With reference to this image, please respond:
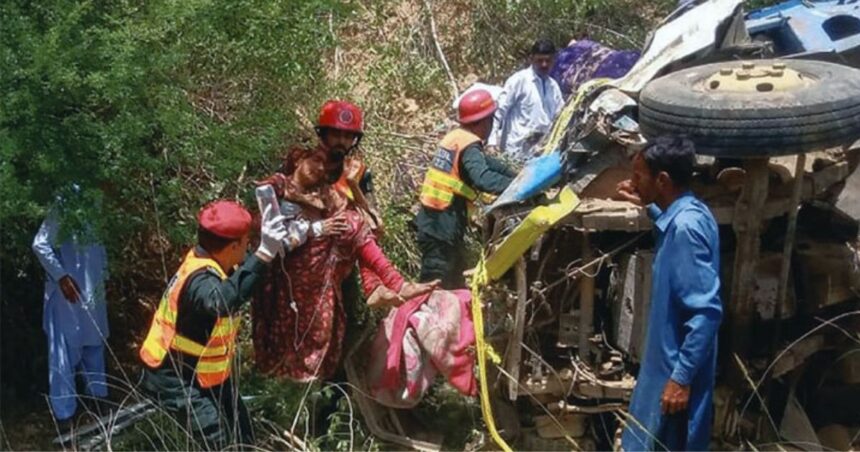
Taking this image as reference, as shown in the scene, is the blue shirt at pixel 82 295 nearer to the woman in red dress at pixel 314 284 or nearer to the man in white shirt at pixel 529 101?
the woman in red dress at pixel 314 284

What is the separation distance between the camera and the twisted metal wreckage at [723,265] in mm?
5645

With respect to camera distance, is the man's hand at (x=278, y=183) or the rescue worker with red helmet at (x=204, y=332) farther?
the man's hand at (x=278, y=183)

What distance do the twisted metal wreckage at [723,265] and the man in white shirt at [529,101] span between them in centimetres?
335

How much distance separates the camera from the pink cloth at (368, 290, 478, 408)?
249 inches

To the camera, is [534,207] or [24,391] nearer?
[534,207]

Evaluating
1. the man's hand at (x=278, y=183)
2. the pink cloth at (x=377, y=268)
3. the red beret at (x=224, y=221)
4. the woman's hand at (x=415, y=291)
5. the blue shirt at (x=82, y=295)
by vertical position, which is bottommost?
the blue shirt at (x=82, y=295)

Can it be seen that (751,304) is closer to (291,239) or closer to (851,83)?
(851,83)

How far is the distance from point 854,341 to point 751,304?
0.61 m

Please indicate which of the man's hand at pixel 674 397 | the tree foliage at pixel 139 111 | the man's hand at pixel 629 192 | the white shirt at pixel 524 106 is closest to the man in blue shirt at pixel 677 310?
the man's hand at pixel 674 397

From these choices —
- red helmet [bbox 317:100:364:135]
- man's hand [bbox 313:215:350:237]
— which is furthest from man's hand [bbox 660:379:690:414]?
red helmet [bbox 317:100:364:135]

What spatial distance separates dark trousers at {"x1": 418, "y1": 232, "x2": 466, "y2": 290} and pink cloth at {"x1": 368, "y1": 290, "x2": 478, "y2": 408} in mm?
1189

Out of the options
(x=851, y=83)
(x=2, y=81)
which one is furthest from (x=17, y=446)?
(x=851, y=83)

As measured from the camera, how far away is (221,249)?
19.0 feet

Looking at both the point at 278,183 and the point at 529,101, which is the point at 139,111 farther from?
the point at 529,101
